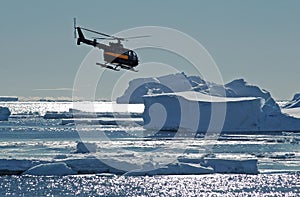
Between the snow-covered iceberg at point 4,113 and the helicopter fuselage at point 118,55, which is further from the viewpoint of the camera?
the snow-covered iceberg at point 4,113

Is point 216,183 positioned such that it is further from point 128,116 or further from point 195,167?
point 128,116

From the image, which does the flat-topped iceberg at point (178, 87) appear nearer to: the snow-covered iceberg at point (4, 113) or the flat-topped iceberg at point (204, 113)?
the snow-covered iceberg at point (4, 113)

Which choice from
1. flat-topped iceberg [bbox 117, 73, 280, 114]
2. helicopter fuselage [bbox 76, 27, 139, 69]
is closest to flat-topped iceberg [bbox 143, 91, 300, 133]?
flat-topped iceberg [bbox 117, 73, 280, 114]

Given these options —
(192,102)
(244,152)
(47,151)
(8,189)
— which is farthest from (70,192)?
(192,102)

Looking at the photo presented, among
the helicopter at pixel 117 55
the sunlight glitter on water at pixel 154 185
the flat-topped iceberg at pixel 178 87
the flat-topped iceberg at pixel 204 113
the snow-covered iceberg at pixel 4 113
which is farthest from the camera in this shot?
the snow-covered iceberg at pixel 4 113

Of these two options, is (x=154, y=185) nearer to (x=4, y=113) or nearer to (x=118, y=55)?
(x=118, y=55)

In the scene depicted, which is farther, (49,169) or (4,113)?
(4,113)

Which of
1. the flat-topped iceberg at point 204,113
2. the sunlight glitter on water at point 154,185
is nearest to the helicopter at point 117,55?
the sunlight glitter on water at point 154,185

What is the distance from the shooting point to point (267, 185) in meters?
37.5

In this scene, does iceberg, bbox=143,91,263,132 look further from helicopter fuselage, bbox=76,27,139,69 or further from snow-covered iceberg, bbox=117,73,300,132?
helicopter fuselage, bbox=76,27,139,69

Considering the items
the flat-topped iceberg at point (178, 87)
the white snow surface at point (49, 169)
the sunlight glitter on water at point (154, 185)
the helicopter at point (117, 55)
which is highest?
the flat-topped iceberg at point (178, 87)

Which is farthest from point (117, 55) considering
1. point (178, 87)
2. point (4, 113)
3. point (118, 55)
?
point (178, 87)

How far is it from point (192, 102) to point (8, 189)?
39.4 metres

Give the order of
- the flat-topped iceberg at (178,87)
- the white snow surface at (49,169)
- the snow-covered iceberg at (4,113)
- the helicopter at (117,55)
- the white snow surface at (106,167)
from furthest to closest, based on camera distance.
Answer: the snow-covered iceberg at (4,113) < the flat-topped iceberg at (178,87) < the white snow surface at (106,167) < the white snow surface at (49,169) < the helicopter at (117,55)
